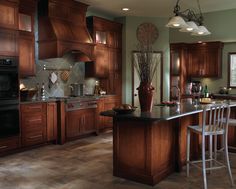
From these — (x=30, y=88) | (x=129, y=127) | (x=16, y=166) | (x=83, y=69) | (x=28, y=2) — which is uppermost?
(x=28, y=2)

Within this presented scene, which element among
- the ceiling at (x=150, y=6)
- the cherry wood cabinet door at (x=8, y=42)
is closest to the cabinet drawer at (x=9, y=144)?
the cherry wood cabinet door at (x=8, y=42)

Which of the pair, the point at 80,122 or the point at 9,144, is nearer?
the point at 9,144

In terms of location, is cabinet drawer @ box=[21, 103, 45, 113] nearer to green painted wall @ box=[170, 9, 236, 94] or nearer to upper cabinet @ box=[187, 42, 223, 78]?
upper cabinet @ box=[187, 42, 223, 78]

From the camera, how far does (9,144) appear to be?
490 centimetres

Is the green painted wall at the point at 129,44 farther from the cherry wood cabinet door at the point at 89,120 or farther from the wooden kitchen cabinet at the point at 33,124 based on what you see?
the wooden kitchen cabinet at the point at 33,124

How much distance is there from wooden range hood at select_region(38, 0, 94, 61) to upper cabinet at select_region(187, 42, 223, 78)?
3.18m

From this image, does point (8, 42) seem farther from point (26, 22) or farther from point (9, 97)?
point (9, 97)

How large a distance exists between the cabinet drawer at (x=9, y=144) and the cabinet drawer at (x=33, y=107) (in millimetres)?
559

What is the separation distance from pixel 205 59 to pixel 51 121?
4.57 metres

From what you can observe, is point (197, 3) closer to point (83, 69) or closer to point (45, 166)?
point (83, 69)

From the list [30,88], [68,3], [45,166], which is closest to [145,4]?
[68,3]

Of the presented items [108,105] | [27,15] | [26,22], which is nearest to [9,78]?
[26,22]

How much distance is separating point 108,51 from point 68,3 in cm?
181

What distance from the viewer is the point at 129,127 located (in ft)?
11.9
